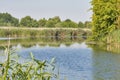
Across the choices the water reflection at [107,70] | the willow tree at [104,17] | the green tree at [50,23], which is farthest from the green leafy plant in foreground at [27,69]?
the green tree at [50,23]

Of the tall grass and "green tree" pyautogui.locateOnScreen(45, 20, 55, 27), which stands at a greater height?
"green tree" pyautogui.locateOnScreen(45, 20, 55, 27)

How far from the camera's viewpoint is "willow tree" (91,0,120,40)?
1503 inches

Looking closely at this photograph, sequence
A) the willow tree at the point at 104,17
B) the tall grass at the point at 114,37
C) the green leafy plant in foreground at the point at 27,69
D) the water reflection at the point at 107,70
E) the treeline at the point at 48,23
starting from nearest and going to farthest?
the green leafy plant in foreground at the point at 27,69 < the water reflection at the point at 107,70 < the tall grass at the point at 114,37 < the willow tree at the point at 104,17 < the treeline at the point at 48,23

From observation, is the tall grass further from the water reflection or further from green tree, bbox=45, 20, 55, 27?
green tree, bbox=45, 20, 55, 27

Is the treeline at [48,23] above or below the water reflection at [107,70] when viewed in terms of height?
above

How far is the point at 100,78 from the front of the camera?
1515cm

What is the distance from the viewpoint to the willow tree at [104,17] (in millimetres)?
38188

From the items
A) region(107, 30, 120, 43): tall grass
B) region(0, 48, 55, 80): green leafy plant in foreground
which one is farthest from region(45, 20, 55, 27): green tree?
region(0, 48, 55, 80): green leafy plant in foreground

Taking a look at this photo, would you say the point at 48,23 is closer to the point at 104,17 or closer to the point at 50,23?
the point at 50,23

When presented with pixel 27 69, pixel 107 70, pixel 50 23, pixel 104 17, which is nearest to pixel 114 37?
pixel 104 17

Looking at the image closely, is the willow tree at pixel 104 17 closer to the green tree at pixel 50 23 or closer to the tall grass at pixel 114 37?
the tall grass at pixel 114 37

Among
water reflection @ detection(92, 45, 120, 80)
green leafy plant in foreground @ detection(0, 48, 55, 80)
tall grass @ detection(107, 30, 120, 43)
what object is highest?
green leafy plant in foreground @ detection(0, 48, 55, 80)

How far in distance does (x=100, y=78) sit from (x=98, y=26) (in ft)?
84.5

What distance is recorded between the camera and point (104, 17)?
125 ft
